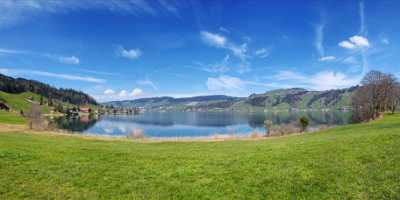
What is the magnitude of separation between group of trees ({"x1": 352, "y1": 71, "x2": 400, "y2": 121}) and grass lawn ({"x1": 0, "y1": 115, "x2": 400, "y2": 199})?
5157 centimetres

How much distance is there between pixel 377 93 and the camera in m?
56.4

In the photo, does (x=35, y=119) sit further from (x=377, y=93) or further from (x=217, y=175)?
(x=377, y=93)

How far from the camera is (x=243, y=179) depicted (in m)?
9.39

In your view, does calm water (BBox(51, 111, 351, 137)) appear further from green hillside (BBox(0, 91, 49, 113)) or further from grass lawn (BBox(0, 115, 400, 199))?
green hillside (BBox(0, 91, 49, 113))

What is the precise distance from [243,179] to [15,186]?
7856 mm

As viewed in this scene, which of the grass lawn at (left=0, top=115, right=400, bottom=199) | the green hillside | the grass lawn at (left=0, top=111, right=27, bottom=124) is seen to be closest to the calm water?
the grass lawn at (left=0, top=111, right=27, bottom=124)

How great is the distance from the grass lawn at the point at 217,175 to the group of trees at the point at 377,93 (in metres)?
51.6

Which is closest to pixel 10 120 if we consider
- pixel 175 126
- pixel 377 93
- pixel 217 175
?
pixel 175 126

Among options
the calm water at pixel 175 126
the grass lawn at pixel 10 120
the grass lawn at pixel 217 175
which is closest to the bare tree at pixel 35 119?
the calm water at pixel 175 126

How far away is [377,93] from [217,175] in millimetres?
59791

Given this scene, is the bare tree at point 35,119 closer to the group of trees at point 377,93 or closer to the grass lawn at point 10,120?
the grass lawn at point 10,120

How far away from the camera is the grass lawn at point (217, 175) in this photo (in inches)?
328

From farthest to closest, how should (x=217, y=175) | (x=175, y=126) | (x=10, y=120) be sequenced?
(x=175, y=126) < (x=10, y=120) < (x=217, y=175)

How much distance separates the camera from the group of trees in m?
55.4
